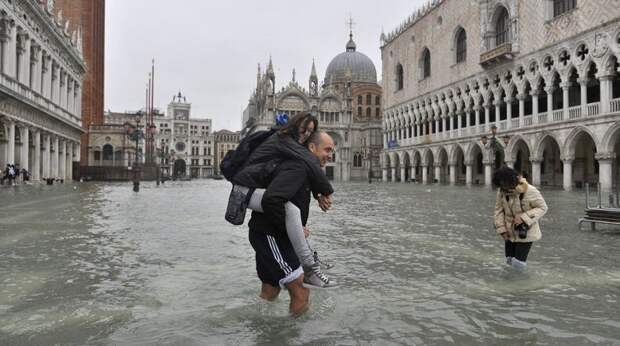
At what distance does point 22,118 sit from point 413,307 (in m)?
33.7

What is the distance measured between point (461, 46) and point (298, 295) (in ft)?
153

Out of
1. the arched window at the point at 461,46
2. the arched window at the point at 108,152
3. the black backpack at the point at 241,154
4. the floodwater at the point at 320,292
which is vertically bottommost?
the floodwater at the point at 320,292

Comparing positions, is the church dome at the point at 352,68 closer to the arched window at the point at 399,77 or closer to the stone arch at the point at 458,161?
the arched window at the point at 399,77

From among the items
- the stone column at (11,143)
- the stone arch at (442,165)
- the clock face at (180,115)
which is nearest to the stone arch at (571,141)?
the stone arch at (442,165)

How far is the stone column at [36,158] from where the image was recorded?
34781 mm

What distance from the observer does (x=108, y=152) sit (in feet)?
218

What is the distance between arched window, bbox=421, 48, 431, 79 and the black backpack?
169 feet

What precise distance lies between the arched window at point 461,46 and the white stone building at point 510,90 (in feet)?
0.33

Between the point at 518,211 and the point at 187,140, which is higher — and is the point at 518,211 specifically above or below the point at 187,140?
below

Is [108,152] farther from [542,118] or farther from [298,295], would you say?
[298,295]

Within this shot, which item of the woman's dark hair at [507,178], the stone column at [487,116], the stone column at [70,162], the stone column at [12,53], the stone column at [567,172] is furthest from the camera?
the stone column at [70,162]

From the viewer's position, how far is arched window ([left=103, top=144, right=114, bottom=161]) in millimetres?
65969

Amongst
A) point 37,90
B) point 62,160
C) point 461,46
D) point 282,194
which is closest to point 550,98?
point 461,46

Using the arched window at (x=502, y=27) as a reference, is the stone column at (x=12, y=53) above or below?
below
